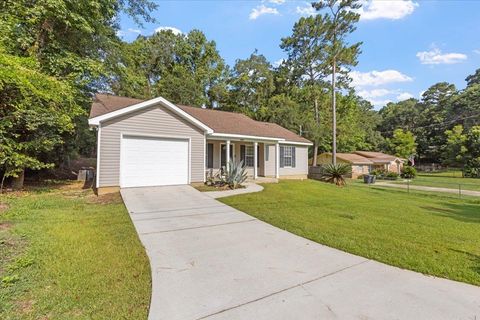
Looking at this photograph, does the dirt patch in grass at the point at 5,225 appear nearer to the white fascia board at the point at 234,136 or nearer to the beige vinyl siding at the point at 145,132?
the beige vinyl siding at the point at 145,132

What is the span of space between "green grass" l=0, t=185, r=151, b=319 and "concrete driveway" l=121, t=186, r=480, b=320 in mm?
285

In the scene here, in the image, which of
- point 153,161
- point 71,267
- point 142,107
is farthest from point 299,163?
point 71,267

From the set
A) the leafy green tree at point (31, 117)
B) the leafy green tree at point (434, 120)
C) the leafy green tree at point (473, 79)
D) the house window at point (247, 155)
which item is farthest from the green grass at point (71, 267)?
the leafy green tree at point (473, 79)

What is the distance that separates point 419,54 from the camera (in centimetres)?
2150

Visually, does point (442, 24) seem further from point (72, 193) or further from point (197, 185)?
point (72, 193)

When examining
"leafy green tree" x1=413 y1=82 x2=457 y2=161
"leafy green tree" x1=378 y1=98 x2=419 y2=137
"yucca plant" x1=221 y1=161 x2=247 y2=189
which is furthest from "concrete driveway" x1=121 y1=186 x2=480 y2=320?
"leafy green tree" x1=378 y1=98 x2=419 y2=137

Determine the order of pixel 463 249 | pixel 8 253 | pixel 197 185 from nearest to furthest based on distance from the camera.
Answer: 1. pixel 8 253
2. pixel 463 249
3. pixel 197 185

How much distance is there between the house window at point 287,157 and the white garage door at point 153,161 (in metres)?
8.05

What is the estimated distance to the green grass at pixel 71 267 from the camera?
2.78m

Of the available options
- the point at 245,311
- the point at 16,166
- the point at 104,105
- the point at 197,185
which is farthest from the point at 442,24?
the point at 16,166

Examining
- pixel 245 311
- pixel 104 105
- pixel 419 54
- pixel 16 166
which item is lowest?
pixel 245 311

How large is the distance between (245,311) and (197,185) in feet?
31.5

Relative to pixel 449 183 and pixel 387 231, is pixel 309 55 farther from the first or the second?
pixel 387 231

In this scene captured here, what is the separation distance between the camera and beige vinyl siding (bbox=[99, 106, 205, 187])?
10109 millimetres
